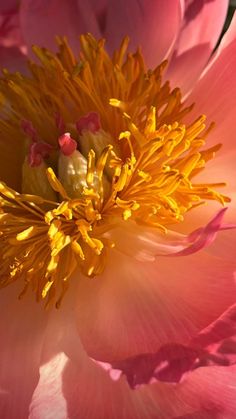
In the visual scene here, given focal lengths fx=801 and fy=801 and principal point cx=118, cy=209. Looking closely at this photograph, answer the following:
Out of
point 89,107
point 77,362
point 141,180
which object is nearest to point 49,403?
point 77,362

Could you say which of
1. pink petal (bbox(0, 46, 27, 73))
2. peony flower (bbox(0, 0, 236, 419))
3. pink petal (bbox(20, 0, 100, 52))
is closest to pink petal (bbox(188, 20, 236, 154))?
peony flower (bbox(0, 0, 236, 419))

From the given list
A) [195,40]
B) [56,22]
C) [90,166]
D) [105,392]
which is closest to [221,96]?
[195,40]

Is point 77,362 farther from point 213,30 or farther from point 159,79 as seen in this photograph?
point 213,30

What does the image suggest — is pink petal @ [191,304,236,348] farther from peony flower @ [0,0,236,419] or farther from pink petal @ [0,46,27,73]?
pink petal @ [0,46,27,73]

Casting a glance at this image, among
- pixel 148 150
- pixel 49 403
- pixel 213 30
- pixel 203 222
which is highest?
pixel 213 30

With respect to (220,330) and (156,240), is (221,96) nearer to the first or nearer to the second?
(156,240)
